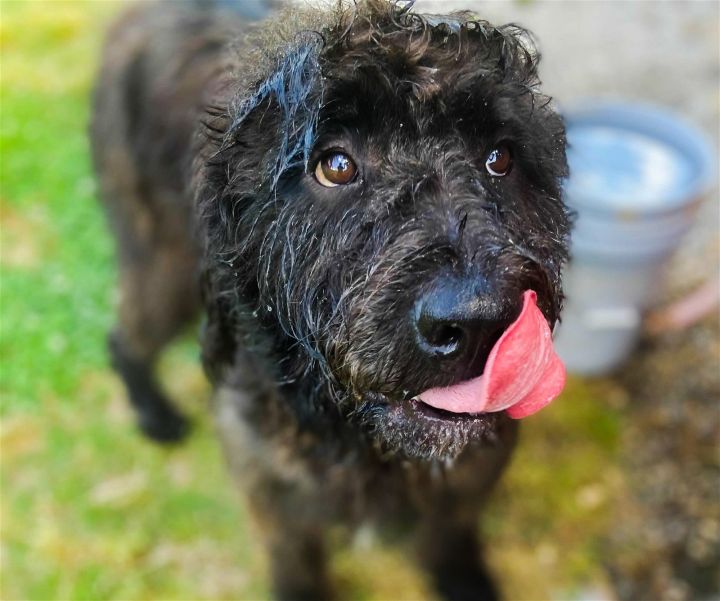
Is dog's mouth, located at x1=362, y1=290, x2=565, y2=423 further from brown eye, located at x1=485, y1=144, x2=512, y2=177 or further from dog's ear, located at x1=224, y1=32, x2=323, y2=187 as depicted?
dog's ear, located at x1=224, y1=32, x2=323, y2=187

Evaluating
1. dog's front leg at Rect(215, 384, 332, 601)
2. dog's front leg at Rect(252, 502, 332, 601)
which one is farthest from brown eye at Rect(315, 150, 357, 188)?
dog's front leg at Rect(252, 502, 332, 601)

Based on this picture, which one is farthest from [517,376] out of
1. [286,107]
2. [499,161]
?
[286,107]

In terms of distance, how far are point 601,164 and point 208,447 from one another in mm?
1941

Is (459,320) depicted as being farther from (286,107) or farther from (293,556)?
(293,556)

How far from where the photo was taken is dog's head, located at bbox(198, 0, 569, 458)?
52.0 inches

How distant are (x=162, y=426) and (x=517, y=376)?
2.05 meters

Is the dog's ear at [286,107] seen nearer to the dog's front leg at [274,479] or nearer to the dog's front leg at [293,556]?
the dog's front leg at [274,479]

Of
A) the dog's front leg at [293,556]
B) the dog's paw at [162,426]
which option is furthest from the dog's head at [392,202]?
the dog's paw at [162,426]

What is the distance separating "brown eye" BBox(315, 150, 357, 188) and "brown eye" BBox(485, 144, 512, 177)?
0.29 m

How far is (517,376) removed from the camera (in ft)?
4.15

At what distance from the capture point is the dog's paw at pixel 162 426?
2967 mm

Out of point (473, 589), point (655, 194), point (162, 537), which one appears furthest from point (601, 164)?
point (162, 537)

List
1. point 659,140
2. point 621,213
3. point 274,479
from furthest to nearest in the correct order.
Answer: point 659,140
point 621,213
point 274,479

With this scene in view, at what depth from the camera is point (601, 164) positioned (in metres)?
A: 3.01
